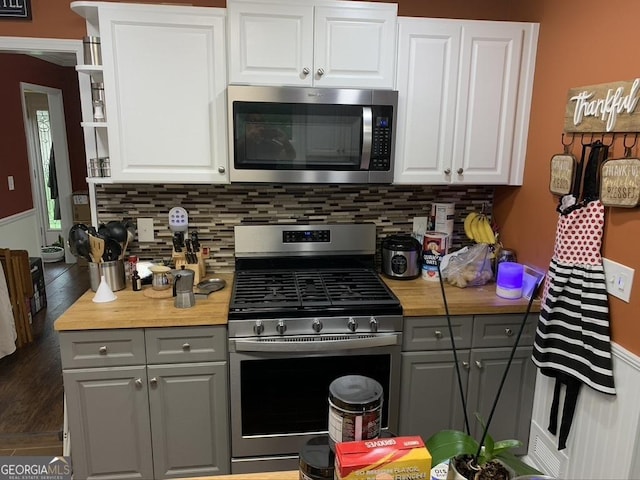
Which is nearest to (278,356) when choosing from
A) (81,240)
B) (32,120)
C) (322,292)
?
(322,292)

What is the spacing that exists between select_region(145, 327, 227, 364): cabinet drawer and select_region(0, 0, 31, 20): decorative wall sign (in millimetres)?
1667

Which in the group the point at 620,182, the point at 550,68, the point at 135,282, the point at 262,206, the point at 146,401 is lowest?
the point at 146,401

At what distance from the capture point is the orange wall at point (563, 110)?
1700 mm

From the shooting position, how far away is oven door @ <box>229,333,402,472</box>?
80.8 inches

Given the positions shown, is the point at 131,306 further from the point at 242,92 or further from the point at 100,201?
the point at 242,92

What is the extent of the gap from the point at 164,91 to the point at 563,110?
5.88ft

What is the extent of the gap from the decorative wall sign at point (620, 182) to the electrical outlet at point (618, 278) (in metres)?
0.23

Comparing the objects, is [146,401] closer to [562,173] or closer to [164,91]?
[164,91]

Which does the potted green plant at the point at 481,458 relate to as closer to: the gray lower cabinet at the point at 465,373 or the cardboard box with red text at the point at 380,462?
the cardboard box with red text at the point at 380,462

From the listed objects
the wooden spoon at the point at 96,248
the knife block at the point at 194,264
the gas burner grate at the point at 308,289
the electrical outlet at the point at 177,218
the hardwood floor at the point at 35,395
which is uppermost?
the electrical outlet at the point at 177,218

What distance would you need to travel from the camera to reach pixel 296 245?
2.58m

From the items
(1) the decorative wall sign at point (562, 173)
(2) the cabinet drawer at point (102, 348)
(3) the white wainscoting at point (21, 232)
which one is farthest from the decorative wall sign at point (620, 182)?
(3) the white wainscoting at point (21, 232)

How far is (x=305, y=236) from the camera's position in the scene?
2.58 metres

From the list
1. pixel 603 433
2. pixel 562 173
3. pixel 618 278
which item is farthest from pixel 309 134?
pixel 603 433
